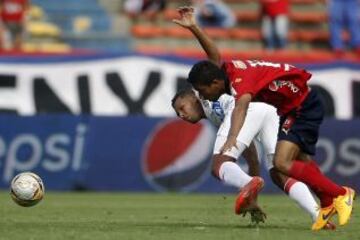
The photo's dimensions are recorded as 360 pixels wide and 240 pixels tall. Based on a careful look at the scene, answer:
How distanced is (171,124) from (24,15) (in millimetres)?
4141

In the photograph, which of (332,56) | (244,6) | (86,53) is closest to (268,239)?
(86,53)

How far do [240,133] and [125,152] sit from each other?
8.06 metres

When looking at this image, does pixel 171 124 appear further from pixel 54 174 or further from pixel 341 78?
pixel 341 78

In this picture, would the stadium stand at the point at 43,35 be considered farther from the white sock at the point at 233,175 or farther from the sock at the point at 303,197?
the sock at the point at 303,197

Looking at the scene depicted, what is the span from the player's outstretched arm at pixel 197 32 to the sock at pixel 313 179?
1166mm

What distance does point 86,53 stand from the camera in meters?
19.2

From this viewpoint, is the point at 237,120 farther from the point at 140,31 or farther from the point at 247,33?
the point at 247,33

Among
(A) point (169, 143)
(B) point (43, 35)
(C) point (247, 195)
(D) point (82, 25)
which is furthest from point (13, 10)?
(C) point (247, 195)

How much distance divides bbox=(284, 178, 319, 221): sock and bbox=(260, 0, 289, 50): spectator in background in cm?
1191

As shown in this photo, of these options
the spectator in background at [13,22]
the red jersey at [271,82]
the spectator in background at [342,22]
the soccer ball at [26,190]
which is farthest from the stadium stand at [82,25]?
the red jersey at [271,82]

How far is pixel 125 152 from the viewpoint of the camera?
17969mm

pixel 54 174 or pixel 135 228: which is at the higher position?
pixel 135 228

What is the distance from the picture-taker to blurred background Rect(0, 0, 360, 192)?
17.9m

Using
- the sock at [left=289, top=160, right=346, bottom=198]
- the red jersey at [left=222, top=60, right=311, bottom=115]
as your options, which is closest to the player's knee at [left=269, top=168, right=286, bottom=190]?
the sock at [left=289, top=160, right=346, bottom=198]
